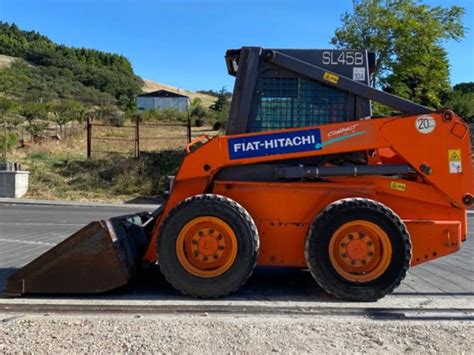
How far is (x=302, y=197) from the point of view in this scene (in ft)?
19.2

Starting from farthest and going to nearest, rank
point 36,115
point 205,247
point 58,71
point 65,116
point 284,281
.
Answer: point 58,71, point 36,115, point 65,116, point 284,281, point 205,247

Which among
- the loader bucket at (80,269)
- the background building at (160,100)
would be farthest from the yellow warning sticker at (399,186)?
the background building at (160,100)

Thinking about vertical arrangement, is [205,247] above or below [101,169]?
below

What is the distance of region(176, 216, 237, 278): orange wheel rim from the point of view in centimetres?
566

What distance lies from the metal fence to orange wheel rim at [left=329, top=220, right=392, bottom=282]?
2087 cm

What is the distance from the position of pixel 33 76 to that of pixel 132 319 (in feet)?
301

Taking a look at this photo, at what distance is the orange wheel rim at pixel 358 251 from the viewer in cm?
559

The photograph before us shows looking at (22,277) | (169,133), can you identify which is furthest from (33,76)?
(22,277)

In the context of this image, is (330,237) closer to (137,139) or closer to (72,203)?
(72,203)

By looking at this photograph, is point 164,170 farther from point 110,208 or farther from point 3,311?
point 3,311

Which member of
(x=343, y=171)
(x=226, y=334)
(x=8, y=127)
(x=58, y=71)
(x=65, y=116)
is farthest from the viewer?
(x=58, y=71)

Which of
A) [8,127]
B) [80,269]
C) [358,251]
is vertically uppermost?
[8,127]

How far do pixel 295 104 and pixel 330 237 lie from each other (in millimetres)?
1536

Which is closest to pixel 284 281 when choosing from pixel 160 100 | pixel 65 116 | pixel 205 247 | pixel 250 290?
pixel 250 290
